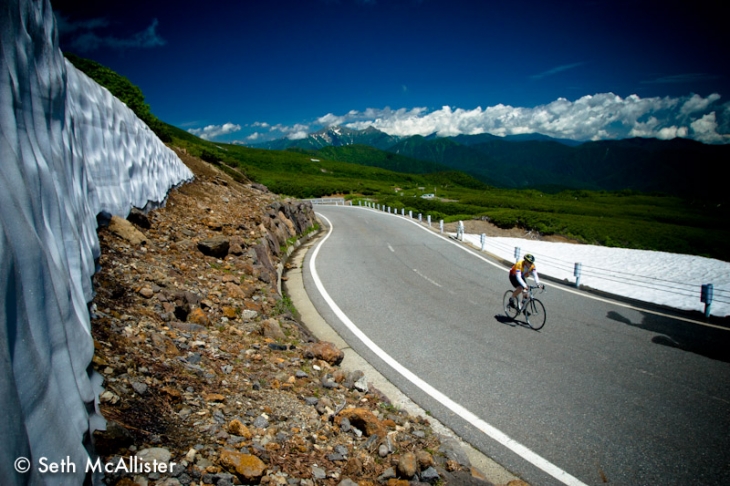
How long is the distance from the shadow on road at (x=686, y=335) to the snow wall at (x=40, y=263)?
9.37 m

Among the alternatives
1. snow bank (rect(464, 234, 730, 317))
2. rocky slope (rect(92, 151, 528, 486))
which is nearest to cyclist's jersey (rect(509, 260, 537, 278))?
snow bank (rect(464, 234, 730, 317))

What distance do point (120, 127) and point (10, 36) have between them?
17.6 ft

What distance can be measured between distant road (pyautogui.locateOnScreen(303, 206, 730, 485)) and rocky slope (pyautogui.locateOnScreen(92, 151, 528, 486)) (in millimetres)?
993

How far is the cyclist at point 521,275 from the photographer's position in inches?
334

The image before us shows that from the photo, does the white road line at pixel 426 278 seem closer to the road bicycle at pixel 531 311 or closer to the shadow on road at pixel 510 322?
the shadow on road at pixel 510 322

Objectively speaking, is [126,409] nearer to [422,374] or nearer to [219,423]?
[219,423]

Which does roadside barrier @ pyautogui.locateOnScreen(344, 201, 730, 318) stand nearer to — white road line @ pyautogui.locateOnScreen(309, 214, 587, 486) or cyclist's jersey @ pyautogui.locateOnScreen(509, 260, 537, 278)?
cyclist's jersey @ pyautogui.locateOnScreen(509, 260, 537, 278)

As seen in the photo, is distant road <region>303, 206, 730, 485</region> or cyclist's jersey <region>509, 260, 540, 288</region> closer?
distant road <region>303, 206, 730, 485</region>

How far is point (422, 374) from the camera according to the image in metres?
5.88

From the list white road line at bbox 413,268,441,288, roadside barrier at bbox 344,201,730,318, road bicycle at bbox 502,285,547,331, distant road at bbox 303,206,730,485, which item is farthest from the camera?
white road line at bbox 413,268,441,288

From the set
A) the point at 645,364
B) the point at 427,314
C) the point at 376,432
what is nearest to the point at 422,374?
the point at 376,432

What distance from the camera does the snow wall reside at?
2283 millimetres

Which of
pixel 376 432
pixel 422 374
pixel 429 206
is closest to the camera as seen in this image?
pixel 376 432

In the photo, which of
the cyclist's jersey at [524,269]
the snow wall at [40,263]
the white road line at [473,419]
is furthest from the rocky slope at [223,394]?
the cyclist's jersey at [524,269]
